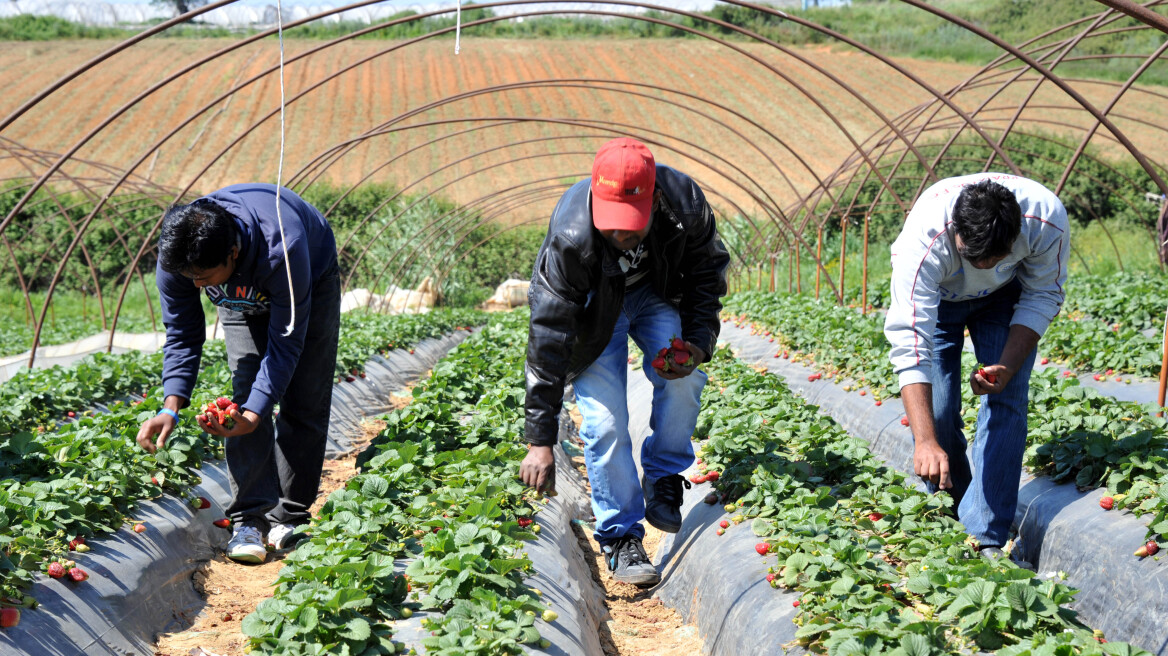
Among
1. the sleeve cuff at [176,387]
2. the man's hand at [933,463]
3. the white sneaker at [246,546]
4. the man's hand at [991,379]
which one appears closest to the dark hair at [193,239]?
the sleeve cuff at [176,387]

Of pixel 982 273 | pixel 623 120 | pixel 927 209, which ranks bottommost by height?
pixel 623 120

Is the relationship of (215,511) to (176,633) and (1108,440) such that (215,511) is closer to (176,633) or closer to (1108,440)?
(176,633)

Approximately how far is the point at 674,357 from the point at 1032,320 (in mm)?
1294

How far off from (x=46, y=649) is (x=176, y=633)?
646 millimetres

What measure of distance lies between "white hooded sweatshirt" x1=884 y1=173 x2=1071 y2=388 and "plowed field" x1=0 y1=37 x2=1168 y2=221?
2920 cm

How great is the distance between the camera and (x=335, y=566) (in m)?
2.70

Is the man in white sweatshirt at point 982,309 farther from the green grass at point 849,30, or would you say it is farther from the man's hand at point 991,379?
the green grass at point 849,30

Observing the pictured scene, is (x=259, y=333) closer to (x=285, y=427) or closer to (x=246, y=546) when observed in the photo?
(x=285, y=427)

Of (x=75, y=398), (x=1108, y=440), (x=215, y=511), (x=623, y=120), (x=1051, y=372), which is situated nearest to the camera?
(x=1108, y=440)

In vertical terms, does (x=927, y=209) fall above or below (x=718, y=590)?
above

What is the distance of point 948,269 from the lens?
10.6ft

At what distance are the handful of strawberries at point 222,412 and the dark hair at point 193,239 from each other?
0.51 metres

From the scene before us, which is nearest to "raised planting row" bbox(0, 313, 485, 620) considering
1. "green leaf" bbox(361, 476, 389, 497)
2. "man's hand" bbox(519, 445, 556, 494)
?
"green leaf" bbox(361, 476, 389, 497)

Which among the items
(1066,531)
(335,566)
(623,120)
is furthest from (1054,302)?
(623,120)
